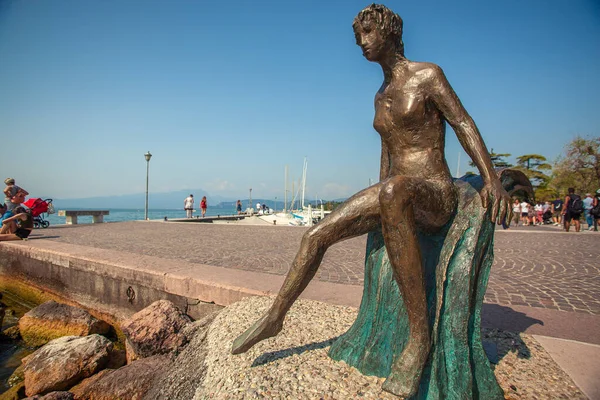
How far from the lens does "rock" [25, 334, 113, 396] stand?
11.2 feet

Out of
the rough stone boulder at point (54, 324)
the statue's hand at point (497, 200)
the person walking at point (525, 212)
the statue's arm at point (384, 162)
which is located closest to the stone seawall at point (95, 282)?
the rough stone boulder at point (54, 324)

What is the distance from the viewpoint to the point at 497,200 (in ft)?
5.81

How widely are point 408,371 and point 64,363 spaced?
3.55 meters

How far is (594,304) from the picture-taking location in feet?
12.8

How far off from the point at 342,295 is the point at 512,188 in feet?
7.14

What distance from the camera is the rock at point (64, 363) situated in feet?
11.2

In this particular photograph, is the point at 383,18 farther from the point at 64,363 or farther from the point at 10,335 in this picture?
the point at 10,335

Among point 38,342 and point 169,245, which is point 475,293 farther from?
point 169,245

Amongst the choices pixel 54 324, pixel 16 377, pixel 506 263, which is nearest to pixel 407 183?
pixel 16 377

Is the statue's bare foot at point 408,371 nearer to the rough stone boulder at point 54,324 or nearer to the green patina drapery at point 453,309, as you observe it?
the green patina drapery at point 453,309

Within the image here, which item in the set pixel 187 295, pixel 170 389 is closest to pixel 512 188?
pixel 170 389

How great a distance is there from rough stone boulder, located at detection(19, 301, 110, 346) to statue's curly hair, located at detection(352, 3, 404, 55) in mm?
5037

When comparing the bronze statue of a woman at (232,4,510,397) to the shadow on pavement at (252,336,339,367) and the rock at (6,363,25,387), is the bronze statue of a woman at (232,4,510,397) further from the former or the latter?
the rock at (6,363,25,387)

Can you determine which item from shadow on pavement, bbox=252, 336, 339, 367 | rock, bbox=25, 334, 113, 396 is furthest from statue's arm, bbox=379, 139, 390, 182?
rock, bbox=25, 334, 113, 396
